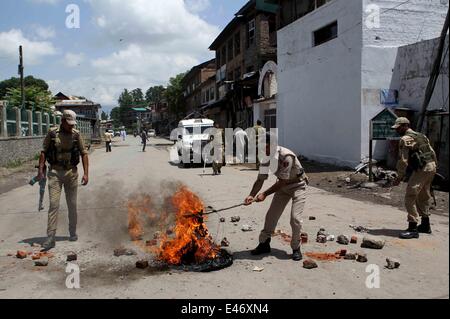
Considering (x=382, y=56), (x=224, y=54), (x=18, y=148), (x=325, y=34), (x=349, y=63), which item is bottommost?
(x=18, y=148)

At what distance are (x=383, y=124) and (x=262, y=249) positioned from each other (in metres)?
7.89

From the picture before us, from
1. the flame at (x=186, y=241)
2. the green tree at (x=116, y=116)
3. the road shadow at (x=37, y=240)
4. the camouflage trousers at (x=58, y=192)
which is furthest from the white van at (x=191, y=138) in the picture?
the green tree at (x=116, y=116)

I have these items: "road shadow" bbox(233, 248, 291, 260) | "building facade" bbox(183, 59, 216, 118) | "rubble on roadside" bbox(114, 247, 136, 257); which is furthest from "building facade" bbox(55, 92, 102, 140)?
"road shadow" bbox(233, 248, 291, 260)

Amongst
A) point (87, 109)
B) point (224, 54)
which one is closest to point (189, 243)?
point (224, 54)

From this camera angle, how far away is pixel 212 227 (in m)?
7.70

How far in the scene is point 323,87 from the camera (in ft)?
56.4

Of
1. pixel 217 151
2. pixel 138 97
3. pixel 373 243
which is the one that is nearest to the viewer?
pixel 373 243

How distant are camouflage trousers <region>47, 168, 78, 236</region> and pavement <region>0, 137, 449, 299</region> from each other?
32cm

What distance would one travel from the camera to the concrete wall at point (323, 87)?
1494cm

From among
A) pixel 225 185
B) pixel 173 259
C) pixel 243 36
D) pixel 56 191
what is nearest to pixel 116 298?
pixel 173 259

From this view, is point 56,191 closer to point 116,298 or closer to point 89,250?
Answer: point 89,250

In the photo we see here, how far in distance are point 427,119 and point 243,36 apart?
73.2ft

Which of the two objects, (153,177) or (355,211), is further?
(153,177)

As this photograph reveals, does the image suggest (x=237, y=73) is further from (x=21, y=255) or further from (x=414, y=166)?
(x=21, y=255)
